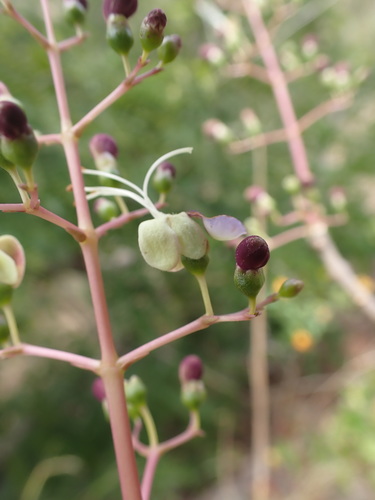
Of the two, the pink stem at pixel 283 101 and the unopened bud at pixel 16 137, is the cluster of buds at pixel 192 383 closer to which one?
the unopened bud at pixel 16 137

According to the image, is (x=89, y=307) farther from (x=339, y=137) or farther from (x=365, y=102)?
(x=365, y=102)

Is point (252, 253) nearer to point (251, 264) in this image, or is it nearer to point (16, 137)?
point (251, 264)

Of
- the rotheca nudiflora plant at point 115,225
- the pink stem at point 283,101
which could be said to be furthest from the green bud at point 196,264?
Result: the pink stem at point 283,101

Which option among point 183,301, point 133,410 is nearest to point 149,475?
point 133,410

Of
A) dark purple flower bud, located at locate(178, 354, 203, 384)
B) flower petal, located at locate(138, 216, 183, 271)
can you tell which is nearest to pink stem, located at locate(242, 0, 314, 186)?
dark purple flower bud, located at locate(178, 354, 203, 384)

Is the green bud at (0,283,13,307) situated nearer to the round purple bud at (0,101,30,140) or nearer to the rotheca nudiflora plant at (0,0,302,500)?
the rotheca nudiflora plant at (0,0,302,500)
